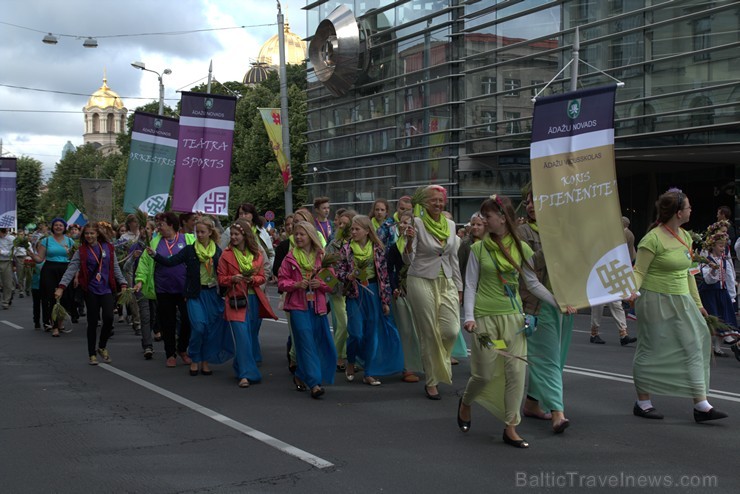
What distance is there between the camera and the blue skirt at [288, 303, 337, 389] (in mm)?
8461

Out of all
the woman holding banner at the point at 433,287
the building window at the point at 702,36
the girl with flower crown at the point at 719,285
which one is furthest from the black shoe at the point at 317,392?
the building window at the point at 702,36

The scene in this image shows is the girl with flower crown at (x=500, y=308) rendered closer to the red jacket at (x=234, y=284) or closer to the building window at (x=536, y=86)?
the red jacket at (x=234, y=284)

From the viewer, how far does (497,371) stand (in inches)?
253

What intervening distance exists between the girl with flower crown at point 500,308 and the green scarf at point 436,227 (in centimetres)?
184

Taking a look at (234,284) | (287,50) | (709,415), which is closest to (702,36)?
(234,284)

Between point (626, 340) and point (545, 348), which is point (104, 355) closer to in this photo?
point (545, 348)

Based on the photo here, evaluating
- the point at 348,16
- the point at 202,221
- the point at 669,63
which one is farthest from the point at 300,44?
the point at 202,221

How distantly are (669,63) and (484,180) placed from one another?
29.1ft

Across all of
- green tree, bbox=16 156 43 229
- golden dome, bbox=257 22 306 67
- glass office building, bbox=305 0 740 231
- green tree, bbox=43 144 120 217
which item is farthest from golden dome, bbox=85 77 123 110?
glass office building, bbox=305 0 740 231

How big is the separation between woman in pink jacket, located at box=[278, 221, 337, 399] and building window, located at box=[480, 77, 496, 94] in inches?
885

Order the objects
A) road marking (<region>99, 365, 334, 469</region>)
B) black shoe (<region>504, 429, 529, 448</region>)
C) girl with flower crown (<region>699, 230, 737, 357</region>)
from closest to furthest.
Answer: road marking (<region>99, 365, 334, 469</region>) → black shoe (<region>504, 429, 529, 448</region>) → girl with flower crown (<region>699, 230, 737, 357</region>)

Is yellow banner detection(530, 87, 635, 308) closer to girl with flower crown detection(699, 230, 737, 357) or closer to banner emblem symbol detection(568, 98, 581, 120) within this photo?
banner emblem symbol detection(568, 98, 581, 120)

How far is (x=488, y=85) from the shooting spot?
1198 inches

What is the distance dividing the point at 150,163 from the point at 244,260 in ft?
15.6
